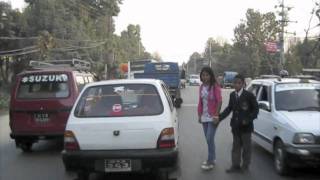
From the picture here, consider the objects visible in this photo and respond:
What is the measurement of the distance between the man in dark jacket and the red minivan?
3.78 metres

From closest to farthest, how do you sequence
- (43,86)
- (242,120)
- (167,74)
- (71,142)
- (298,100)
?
(71,142) → (242,120) → (298,100) → (43,86) → (167,74)

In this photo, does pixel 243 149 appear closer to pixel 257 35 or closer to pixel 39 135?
pixel 39 135

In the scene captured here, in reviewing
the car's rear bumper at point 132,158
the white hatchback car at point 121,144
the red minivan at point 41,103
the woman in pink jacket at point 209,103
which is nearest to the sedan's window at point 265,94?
the woman in pink jacket at point 209,103

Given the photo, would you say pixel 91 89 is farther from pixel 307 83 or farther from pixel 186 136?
pixel 186 136

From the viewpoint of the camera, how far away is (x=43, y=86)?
1198 cm

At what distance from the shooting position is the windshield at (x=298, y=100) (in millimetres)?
10031

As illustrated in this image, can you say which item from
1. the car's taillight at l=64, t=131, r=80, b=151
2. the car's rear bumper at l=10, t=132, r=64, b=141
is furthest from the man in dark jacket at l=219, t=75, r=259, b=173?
the car's rear bumper at l=10, t=132, r=64, b=141

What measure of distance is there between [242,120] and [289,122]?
2.55 feet

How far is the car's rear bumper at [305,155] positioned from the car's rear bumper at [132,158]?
6.98 ft

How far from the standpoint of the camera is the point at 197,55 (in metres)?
172

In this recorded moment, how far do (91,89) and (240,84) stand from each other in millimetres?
2645

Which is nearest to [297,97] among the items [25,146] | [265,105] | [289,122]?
[265,105]

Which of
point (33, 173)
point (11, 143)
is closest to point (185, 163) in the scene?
point (33, 173)

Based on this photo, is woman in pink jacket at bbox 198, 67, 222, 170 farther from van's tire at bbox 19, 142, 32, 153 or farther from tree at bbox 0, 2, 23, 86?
tree at bbox 0, 2, 23, 86
